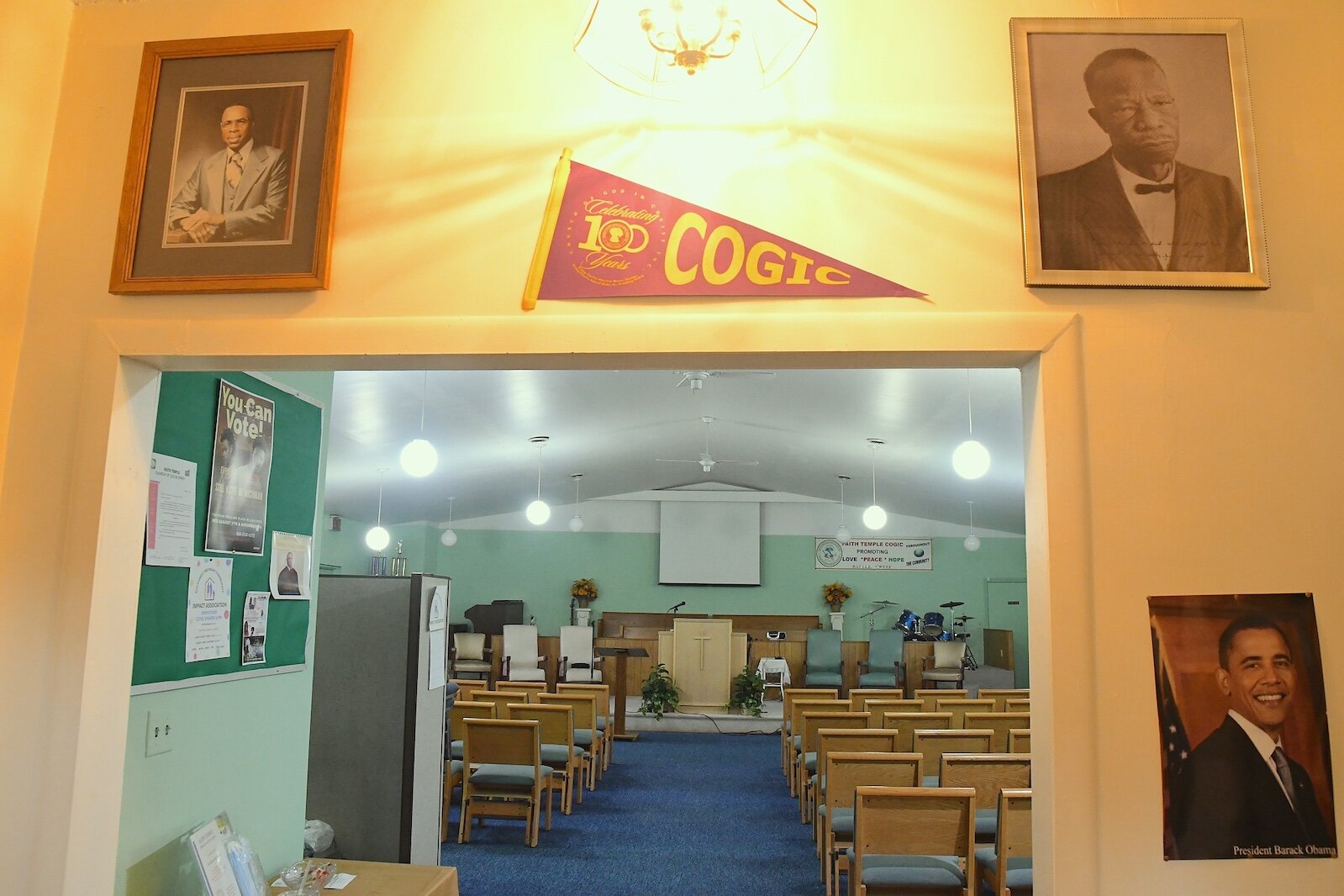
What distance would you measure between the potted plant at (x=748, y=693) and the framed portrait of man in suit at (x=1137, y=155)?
33.1ft

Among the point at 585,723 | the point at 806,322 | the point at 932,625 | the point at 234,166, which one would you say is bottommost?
the point at 585,723

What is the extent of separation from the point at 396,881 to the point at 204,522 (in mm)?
1249

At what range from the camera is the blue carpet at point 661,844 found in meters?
5.01

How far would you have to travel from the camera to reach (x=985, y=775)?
14.6ft

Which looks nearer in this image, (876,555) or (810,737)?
(810,737)

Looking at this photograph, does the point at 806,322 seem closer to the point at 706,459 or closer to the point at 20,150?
the point at 20,150

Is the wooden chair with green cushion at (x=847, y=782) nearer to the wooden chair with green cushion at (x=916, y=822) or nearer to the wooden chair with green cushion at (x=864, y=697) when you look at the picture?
the wooden chair with green cushion at (x=916, y=822)

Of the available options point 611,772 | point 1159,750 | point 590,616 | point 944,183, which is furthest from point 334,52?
point 590,616

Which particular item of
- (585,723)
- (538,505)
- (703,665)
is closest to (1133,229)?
(585,723)

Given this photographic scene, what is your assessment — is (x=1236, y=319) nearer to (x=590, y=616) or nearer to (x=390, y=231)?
(x=390, y=231)

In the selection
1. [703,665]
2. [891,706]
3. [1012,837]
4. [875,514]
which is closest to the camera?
[1012,837]

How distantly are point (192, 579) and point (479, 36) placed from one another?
1.50 metres

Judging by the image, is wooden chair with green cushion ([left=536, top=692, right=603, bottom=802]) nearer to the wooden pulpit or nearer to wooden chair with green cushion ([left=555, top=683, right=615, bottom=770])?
wooden chair with green cushion ([left=555, top=683, right=615, bottom=770])

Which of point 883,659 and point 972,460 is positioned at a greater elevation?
point 972,460
